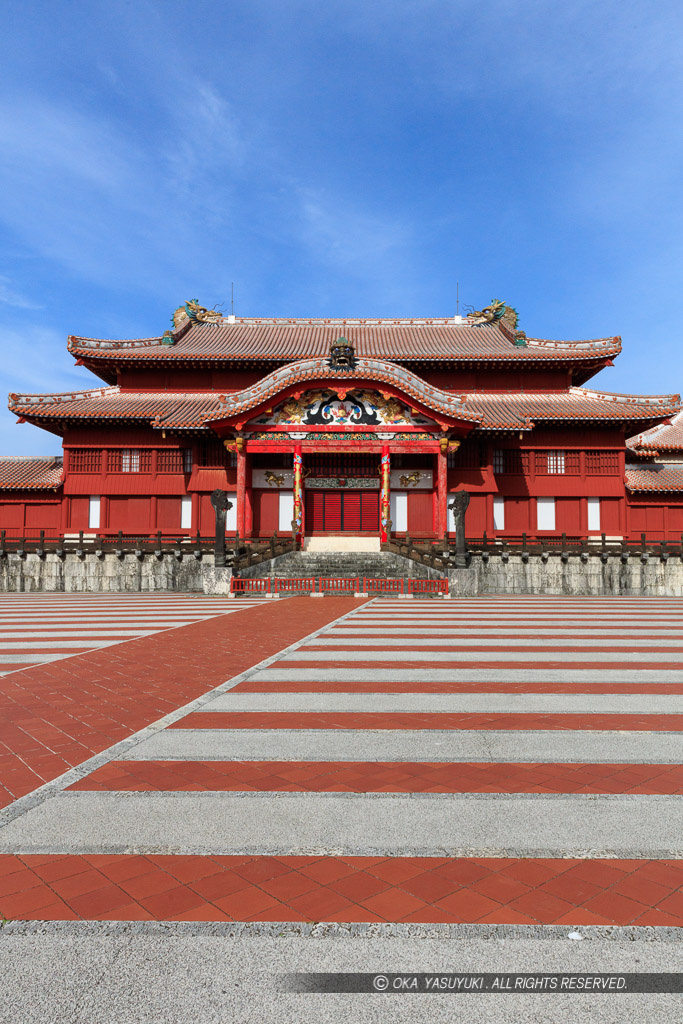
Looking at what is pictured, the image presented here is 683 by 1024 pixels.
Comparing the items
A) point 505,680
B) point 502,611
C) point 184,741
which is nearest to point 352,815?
point 184,741

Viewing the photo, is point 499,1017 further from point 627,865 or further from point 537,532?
point 537,532

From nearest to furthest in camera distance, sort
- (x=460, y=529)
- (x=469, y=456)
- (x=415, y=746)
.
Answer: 1. (x=415, y=746)
2. (x=460, y=529)
3. (x=469, y=456)

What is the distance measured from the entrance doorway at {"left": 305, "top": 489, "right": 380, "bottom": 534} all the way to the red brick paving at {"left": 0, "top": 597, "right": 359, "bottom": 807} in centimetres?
1661

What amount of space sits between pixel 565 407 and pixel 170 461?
18604 millimetres

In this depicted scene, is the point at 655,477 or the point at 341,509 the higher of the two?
the point at 655,477

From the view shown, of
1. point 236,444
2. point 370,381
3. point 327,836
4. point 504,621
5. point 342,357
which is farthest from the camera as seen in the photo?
point 236,444

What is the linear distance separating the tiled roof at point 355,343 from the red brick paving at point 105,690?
2187 cm

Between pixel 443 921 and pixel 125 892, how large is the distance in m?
1.43

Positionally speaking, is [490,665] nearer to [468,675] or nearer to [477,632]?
[468,675]

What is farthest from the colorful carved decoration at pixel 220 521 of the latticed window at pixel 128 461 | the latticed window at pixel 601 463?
the latticed window at pixel 601 463

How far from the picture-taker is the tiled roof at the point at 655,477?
92.8 feet

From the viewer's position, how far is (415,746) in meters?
4.94

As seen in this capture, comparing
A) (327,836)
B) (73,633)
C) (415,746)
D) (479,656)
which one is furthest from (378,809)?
(73,633)

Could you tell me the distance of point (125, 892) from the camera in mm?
2824
